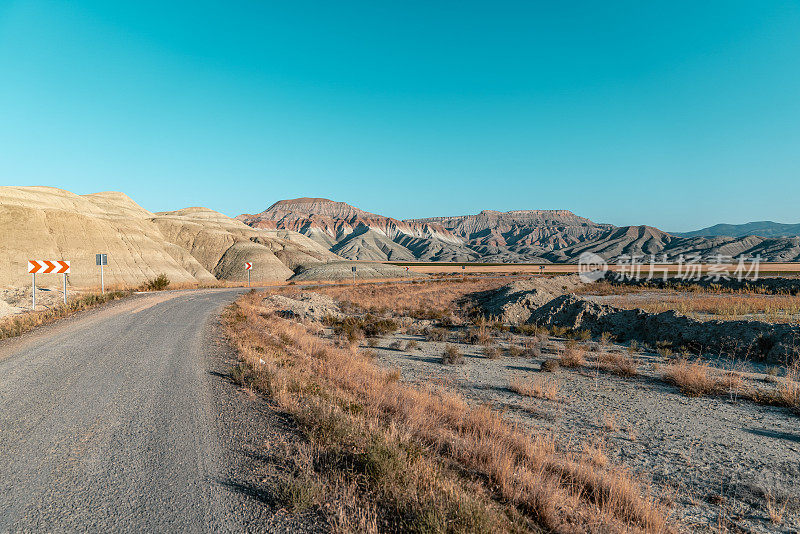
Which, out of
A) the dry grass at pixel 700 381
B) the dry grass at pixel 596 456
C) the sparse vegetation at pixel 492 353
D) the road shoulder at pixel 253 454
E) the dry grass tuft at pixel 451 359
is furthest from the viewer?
the sparse vegetation at pixel 492 353

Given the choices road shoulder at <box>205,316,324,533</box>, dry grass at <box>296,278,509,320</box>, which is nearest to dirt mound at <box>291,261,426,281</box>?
dry grass at <box>296,278,509,320</box>

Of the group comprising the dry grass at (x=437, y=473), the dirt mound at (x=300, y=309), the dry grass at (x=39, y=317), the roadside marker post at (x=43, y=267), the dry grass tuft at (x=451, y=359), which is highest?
the roadside marker post at (x=43, y=267)

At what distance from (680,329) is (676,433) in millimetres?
10872

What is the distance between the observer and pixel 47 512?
3.28 m

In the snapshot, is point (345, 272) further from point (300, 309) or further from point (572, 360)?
point (572, 360)

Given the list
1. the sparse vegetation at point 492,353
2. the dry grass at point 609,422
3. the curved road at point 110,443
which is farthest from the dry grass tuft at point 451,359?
the curved road at point 110,443

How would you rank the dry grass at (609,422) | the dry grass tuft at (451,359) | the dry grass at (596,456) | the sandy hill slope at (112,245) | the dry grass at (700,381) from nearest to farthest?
1. the dry grass at (596,456)
2. the dry grass at (609,422)
3. the dry grass at (700,381)
4. the dry grass tuft at (451,359)
5. the sandy hill slope at (112,245)

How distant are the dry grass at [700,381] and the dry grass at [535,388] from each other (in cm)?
334

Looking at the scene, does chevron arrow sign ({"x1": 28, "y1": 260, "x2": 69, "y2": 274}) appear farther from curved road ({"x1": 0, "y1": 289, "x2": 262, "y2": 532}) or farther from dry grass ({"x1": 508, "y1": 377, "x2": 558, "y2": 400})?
dry grass ({"x1": 508, "y1": 377, "x2": 558, "y2": 400})

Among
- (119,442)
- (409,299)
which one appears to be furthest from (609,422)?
(409,299)

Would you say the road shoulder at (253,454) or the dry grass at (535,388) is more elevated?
the road shoulder at (253,454)

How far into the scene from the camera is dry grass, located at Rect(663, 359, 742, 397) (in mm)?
9469

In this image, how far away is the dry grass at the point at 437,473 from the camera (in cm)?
340

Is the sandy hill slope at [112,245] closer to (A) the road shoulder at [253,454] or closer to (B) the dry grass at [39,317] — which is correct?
(B) the dry grass at [39,317]
